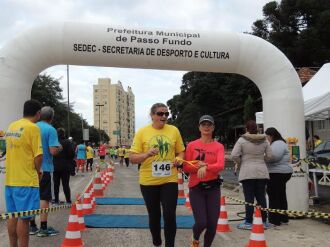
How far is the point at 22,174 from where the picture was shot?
17.1ft

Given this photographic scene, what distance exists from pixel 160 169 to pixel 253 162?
8.75 ft

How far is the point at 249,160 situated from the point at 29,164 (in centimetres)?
385

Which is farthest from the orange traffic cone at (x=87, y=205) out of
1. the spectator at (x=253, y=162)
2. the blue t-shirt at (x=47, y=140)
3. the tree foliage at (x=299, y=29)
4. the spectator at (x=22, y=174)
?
the tree foliage at (x=299, y=29)

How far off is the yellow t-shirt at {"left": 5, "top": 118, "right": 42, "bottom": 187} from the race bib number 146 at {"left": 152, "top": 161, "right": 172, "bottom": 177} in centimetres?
137

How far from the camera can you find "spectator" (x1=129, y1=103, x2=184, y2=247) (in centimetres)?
538

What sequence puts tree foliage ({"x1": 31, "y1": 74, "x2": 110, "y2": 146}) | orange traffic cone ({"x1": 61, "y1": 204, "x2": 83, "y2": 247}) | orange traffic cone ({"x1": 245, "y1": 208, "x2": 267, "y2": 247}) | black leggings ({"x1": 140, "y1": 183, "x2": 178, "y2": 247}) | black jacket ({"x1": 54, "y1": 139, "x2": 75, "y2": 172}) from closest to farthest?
1. black leggings ({"x1": 140, "y1": 183, "x2": 178, "y2": 247})
2. orange traffic cone ({"x1": 245, "y1": 208, "x2": 267, "y2": 247})
3. orange traffic cone ({"x1": 61, "y1": 204, "x2": 83, "y2": 247})
4. black jacket ({"x1": 54, "y1": 139, "x2": 75, "y2": 172})
5. tree foliage ({"x1": 31, "y1": 74, "x2": 110, "y2": 146})

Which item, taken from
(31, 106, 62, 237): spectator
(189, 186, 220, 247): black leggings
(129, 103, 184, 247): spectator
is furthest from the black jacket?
(189, 186, 220, 247): black leggings

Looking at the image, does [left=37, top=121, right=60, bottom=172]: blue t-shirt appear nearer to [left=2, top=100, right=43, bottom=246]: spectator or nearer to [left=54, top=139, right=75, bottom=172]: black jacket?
[left=2, top=100, right=43, bottom=246]: spectator

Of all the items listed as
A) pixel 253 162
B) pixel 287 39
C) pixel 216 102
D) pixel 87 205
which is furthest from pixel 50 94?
pixel 253 162

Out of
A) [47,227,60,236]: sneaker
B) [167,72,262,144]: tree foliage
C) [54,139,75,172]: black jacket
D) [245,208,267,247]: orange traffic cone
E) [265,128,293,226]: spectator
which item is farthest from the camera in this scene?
[167,72,262,144]: tree foliage

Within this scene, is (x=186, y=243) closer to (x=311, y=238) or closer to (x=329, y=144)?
(x=311, y=238)

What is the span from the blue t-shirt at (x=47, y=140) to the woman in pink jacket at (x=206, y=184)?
94.0 inches

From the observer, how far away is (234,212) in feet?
32.9

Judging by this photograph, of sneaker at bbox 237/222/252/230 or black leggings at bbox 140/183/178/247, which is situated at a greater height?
black leggings at bbox 140/183/178/247
